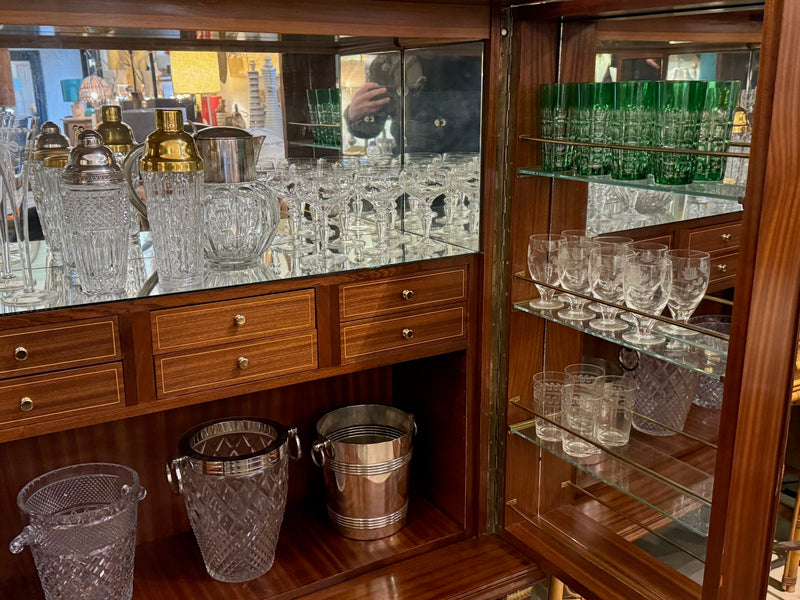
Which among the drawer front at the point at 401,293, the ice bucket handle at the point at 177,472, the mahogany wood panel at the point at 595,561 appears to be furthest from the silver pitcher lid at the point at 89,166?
the mahogany wood panel at the point at 595,561

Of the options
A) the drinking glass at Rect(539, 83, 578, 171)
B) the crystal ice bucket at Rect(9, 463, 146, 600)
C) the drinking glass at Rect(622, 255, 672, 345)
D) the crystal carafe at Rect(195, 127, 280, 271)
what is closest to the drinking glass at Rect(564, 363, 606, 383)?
the drinking glass at Rect(622, 255, 672, 345)

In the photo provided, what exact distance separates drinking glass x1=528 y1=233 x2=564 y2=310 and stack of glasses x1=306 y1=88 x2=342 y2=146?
61 centimetres

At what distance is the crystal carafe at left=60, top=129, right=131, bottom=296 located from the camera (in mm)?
1587

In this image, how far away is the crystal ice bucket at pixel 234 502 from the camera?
1876mm

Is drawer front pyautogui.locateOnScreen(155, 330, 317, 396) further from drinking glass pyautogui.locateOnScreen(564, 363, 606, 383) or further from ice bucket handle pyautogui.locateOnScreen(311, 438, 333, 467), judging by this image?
drinking glass pyautogui.locateOnScreen(564, 363, 606, 383)

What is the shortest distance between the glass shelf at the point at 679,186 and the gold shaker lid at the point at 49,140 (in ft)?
3.55

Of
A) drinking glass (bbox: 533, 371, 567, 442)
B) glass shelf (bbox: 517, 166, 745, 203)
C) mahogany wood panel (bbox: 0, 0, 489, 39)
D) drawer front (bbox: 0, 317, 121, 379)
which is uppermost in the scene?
mahogany wood panel (bbox: 0, 0, 489, 39)

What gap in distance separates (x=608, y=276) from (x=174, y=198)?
95 cm

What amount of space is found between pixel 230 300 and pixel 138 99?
1.92 ft

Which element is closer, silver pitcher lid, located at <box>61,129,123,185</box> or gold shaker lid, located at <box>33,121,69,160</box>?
silver pitcher lid, located at <box>61,129,123,185</box>

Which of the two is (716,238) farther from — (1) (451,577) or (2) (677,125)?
(1) (451,577)

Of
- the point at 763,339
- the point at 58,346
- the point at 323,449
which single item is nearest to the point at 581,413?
the point at 763,339

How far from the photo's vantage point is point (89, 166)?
5.21 ft

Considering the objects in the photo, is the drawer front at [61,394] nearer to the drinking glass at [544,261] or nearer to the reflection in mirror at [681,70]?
the drinking glass at [544,261]
